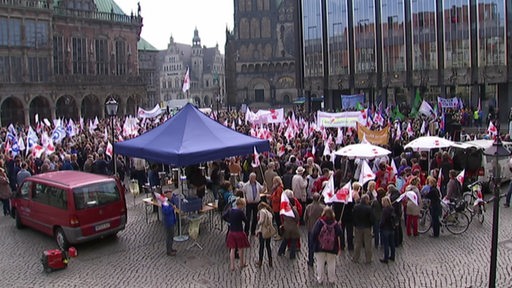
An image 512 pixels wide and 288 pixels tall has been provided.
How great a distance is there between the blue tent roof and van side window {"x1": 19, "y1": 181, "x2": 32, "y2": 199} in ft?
9.73

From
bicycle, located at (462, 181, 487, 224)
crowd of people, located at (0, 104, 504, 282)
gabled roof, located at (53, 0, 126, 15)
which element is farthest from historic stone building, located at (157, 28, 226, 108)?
bicycle, located at (462, 181, 487, 224)

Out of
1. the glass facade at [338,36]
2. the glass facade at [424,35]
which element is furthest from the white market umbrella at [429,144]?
the glass facade at [338,36]

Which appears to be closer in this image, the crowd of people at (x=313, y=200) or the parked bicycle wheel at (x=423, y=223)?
the crowd of people at (x=313, y=200)

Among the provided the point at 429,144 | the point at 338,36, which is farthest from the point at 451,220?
the point at 338,36

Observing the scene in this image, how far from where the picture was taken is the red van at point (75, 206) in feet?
43.5

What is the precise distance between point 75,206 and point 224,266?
3.92m

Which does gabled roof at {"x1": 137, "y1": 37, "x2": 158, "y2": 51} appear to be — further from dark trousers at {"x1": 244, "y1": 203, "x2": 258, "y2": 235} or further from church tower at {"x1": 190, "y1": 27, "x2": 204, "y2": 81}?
dark trousers at {"x1": 244, "y1": 203, "x2": 258, "y2": 235}

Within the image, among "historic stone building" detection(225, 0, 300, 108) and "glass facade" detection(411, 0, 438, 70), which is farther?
"historic stone building" detection(225, 0, 300, 108)

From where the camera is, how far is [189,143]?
1536cm

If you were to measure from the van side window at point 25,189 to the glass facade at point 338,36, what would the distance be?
48.7m

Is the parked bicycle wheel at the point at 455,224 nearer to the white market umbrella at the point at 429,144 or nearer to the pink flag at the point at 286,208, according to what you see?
the white market umbrella at the point at 429,144

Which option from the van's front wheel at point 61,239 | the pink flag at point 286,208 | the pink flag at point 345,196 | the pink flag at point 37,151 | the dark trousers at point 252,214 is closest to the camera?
the pink flag at point 286,208

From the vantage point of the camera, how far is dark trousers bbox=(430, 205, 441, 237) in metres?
13.7

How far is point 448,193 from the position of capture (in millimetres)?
14680
